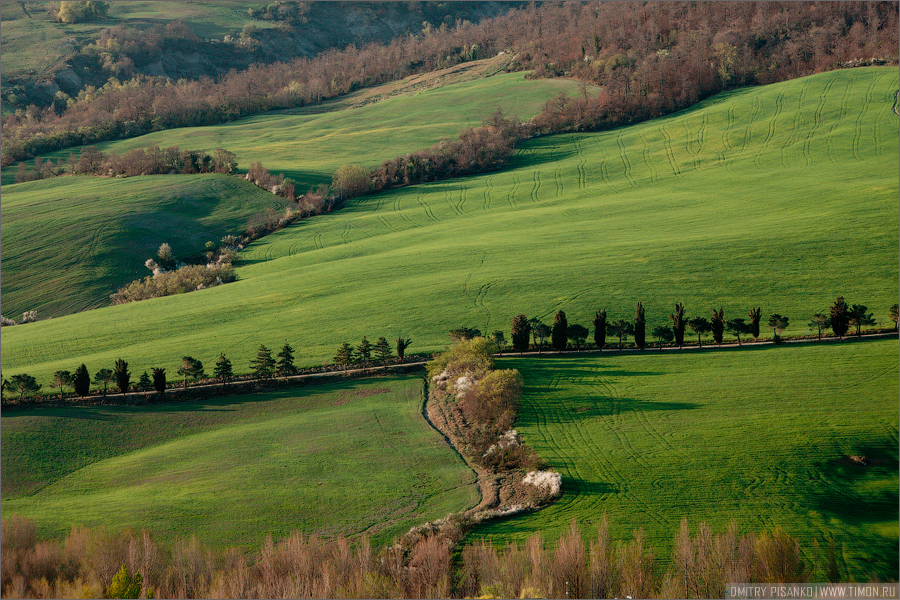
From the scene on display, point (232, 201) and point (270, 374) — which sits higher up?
point (232, 201)

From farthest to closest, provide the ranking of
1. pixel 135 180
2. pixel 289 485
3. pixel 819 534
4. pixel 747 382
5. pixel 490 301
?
pixel 135 180, pixel 490 301, pixel 747 382, pixel 289 485, pixel 819 534

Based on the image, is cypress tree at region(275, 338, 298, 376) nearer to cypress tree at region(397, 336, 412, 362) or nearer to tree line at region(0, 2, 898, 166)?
cypress tree at region(397, 336, 412, 362)

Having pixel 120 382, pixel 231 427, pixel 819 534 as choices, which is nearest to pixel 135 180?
pixel 120 382

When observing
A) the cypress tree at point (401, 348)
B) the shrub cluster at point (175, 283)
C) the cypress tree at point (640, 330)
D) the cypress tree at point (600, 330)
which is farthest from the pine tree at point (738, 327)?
the shrub cluster at point (175, 283)

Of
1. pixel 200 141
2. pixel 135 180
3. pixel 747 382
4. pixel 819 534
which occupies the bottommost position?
pixel 819 534

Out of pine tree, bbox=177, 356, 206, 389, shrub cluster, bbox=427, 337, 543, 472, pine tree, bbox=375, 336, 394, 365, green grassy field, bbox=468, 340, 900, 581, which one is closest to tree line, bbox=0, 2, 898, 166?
pine tree, bbox=375, 336, 394, 365

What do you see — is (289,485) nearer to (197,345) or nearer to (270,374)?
(270,374)
